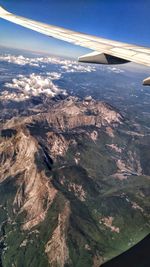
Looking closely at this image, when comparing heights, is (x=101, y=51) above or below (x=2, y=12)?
below

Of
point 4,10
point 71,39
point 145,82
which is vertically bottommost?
point 145,82

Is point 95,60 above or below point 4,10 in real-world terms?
below

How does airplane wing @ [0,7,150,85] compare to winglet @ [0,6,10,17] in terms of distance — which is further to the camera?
winglet @ [0,6,10,17]

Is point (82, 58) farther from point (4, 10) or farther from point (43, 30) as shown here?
point (4, 10)

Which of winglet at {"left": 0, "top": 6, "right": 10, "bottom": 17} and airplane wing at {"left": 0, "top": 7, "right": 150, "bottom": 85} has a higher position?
winglet at {"left": 0, "top": 6, "right": 10, "bottom": 17}

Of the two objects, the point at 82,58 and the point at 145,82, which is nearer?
the point at 145,82

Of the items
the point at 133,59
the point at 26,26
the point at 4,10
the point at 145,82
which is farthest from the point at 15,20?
the point at 145,82

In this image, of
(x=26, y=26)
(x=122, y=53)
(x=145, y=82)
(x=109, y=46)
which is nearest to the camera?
(x=145, y=82)

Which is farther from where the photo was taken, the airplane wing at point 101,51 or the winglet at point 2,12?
the winglet at point 2,12

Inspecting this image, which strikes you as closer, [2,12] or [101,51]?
[101,51]

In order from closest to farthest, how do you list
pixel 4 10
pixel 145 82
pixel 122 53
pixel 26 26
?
pixel 145 82 → pixel 122 53 → pixel 26 26 → pixel 4 10

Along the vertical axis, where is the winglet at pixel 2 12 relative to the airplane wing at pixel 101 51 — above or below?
above
